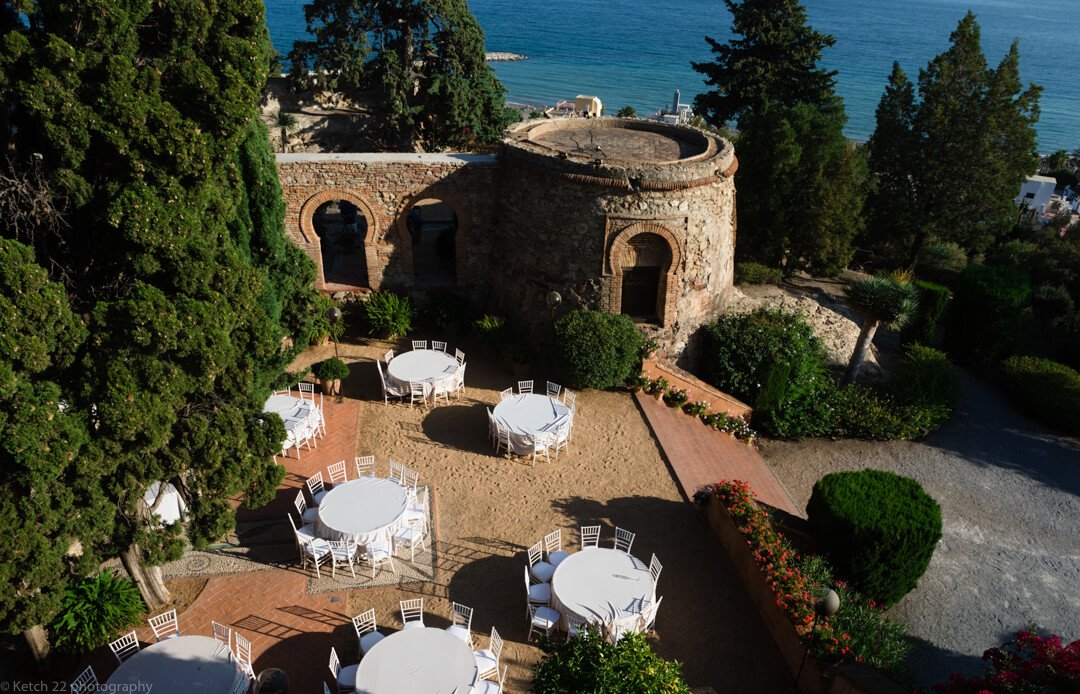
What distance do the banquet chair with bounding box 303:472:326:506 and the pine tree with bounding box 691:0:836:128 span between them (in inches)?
849

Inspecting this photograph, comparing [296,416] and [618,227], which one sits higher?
[618,227]

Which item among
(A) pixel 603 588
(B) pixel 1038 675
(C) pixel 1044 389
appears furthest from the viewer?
(C) pixel 1044 389

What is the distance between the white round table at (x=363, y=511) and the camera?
1169 cm

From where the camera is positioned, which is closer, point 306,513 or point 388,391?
point 306,513

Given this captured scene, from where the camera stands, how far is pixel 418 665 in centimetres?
935

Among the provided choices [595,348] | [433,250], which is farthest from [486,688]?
[433,250]

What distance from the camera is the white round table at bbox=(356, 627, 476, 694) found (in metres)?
9.09

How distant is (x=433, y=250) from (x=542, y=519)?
11.3m

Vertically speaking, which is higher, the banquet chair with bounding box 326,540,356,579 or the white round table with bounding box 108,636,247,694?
the white round table with bounding box 108,636,247,694

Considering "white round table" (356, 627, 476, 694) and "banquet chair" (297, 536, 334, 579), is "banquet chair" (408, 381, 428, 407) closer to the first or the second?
"banquet chair" (297, 536, 334, 579)

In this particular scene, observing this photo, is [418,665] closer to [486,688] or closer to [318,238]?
[486,688]

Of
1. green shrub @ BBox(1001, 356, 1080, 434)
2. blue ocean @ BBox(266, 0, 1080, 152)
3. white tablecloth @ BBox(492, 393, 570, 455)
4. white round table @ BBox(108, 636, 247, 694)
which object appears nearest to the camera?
white round table @ BBox(108, 636, 247, 694)

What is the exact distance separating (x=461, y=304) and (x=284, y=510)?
26.2ft

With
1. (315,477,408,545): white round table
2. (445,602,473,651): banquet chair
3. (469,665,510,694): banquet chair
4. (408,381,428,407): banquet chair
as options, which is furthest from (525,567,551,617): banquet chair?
(408,381,428,407): banquet chair
